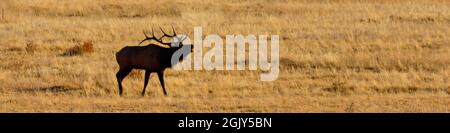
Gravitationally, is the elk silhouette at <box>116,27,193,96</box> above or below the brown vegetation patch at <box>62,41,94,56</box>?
below

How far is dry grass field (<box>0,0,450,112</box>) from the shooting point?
1798 cm

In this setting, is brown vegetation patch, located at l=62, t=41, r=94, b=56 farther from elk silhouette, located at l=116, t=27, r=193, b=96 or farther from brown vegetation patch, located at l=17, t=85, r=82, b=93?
elk silhouette, located at l=116, t=27, r=193, b=96

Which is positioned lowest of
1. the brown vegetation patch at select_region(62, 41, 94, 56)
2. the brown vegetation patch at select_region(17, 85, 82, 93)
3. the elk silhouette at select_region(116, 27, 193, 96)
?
the brown vegetation patch at select_region(17, 85, 82, 93)

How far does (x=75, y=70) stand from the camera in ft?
72.1

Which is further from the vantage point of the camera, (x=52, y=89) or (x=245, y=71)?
(x=245, y=71)

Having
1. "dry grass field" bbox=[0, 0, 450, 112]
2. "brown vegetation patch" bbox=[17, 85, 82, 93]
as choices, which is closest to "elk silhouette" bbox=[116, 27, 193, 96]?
"dry grass field" bbox=[0, 0, 450, 112]

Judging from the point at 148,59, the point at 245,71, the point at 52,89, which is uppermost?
the point at 148,59

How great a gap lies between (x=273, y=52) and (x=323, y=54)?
1176 millimetres

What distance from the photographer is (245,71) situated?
21859 mm

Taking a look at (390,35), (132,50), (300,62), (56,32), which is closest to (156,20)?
(56,32)

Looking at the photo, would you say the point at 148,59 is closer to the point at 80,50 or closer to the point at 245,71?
the point at 245,71

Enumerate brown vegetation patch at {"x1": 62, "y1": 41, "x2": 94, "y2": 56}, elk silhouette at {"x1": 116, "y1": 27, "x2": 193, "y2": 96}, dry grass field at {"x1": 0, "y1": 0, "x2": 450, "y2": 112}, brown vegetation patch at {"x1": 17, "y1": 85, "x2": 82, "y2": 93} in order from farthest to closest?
brown vegetation patch at {"x1": 62, "y1": 41, "x2": 94, "y2": 56} → brown vegetation patch at {"x1": 17, "y1": 85, "x2": 82, "y2": 93} → elk silhouette at {"x1": 116, "y1": 27, "x2": 193, "y2": 96} → dry grass field at {"x1": 0, "y1": 0, "x2": 450, "y2": 112}

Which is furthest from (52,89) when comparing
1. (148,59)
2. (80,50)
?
(80,50)

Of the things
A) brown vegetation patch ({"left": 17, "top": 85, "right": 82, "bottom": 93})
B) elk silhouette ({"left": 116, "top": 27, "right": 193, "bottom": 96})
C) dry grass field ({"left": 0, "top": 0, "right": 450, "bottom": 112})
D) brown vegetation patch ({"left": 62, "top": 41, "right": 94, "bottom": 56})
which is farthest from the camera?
brown vegetation patch ({"left": 62, "top": 41, "right": 94, "bottom": 56})
